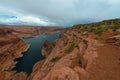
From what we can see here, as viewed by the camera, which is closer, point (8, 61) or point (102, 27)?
point (102, 27)

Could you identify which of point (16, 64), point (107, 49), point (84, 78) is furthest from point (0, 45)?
point (84, 78)

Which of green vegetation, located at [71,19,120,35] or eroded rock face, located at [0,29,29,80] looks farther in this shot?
eroded rock face, located at [0,29,29,80]

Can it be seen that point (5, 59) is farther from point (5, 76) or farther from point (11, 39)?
point (11, 39)

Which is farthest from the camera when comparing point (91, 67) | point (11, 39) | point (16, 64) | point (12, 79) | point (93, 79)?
point (11, 39)

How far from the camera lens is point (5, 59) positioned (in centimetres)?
7656

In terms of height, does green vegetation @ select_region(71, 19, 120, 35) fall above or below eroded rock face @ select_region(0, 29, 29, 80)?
above

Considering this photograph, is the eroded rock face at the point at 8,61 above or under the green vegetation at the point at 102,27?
under

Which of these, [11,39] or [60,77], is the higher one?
[60,77]

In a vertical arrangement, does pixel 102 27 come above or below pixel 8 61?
above

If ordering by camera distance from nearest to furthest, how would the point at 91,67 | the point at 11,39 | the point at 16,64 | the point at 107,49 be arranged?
the point at 91,67, the point at 107,49, the point at 16,64, the point at 11,39

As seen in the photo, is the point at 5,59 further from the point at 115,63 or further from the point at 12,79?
the point at 115,63

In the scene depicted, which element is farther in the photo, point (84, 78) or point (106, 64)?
point (106, 64)

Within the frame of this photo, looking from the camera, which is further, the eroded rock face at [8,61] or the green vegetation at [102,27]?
the eroded rock face at [8,61]

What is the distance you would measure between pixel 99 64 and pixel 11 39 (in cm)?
9859
